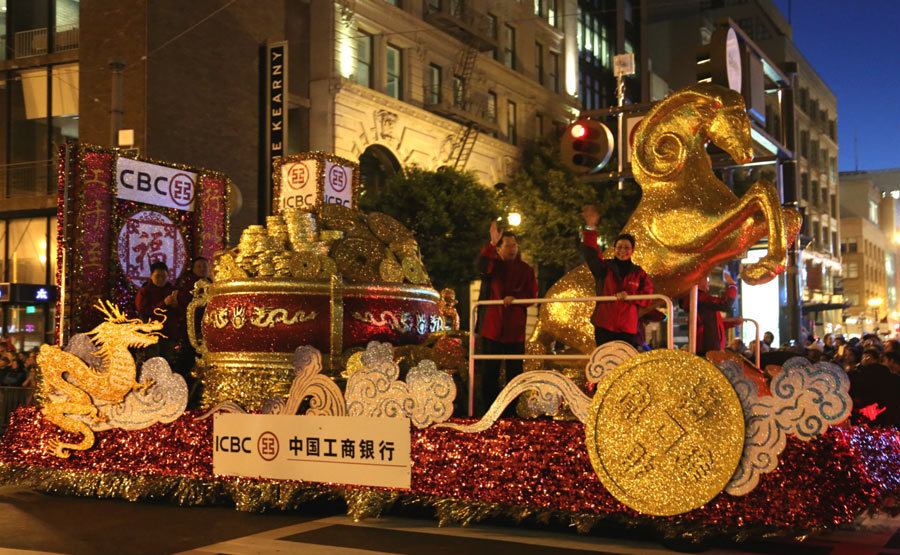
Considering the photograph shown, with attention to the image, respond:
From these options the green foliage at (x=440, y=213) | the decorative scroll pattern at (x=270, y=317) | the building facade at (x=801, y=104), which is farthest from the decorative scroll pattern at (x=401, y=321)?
the green foliage at (x=440, y=213)

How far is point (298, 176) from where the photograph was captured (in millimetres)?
12008

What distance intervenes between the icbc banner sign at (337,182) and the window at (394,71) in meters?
16.3

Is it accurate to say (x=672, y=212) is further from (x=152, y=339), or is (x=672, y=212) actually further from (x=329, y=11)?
(x=329, y=11)

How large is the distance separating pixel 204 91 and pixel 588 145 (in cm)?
1266

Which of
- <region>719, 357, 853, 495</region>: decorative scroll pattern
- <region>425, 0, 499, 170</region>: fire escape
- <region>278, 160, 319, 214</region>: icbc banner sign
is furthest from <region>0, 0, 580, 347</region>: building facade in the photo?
<region>719, 357, 853, 495</region>: decorative scroll pattern

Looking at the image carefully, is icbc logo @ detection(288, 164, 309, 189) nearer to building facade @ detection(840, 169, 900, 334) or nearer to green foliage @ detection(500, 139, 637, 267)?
green foliage @ detection(500, 139, 637, 267)

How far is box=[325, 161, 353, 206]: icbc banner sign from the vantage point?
37.4ft

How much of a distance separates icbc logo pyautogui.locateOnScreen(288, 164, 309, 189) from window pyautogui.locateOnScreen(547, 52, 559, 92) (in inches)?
997

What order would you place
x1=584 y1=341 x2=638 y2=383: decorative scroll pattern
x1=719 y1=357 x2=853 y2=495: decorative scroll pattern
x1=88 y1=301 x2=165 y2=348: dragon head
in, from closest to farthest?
x1=719 y1=357 x2=853 y2=495: decorative scroll pattern → x1=584 y1=341 x2=638 y2=383: decorative scroll pattern → x1=88 y1=301 x2=165 y2=348: dragon head

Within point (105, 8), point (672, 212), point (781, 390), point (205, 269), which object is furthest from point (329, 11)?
point (781, 390)

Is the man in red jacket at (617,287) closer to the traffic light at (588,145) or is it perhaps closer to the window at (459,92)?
the traffic light at (588,145)

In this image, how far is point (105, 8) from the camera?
21.1m

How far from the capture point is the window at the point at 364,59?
86.7ft

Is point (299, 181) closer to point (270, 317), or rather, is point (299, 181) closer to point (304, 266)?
point (304, 266)
